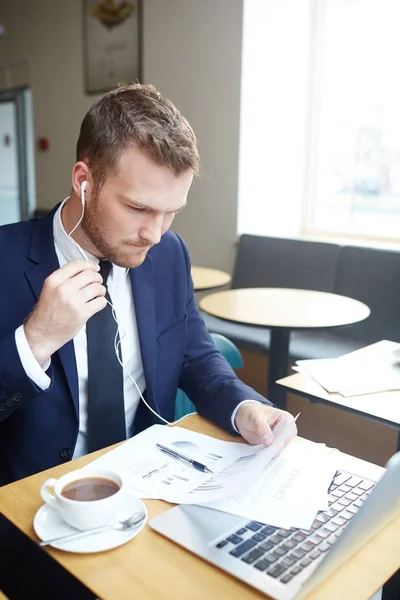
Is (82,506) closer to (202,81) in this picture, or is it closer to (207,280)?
(207,280)

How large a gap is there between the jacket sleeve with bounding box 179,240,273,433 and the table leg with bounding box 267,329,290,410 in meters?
0.89

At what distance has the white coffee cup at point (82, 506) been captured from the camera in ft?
2.30

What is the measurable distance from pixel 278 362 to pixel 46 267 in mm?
1430

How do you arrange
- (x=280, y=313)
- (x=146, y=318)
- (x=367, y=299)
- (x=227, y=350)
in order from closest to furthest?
(x=146, y=318)
(x=227, y=350)
(x=280, y=313)
(x=367, y=299)

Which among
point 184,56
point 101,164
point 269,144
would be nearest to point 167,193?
point 101,164

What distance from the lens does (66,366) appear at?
3.63 feet

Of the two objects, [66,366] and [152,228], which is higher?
[152,228]

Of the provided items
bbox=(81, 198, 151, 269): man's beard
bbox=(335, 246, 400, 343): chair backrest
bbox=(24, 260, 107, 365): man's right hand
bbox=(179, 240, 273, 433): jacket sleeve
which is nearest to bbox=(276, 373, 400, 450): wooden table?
bbox=(179, 240, 273, 433): jacket sleeve

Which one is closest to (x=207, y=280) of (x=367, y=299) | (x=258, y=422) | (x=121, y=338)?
(x=367, y=299)

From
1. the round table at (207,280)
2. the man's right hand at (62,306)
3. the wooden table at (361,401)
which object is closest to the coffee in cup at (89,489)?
the man's right hand at (62,306)

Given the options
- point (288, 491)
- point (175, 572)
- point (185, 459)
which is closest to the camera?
point (175, 572)

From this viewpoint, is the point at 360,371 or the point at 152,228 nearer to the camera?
the point at 152,228

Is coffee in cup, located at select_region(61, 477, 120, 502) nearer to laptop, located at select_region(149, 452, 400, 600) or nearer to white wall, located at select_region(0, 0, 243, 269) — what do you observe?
laptop, located at select_region(149, 452, 400, 600)

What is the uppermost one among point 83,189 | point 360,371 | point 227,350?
point 83,189
